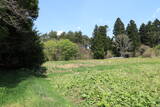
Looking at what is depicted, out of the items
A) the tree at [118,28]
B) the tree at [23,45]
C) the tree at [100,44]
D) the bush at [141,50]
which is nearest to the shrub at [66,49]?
the tree at [100,44]

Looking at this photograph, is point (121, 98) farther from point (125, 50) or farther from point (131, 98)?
point (125, 50)

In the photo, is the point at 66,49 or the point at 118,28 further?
the point at 118,28

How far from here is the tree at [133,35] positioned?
41844 mm

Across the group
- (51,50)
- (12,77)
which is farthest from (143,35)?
(12,77)

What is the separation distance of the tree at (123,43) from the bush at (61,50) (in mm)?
11392

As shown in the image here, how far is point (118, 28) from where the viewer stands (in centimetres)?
4528

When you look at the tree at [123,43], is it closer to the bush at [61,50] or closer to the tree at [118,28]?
the tree at [118,28]

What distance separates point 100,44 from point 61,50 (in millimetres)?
9274

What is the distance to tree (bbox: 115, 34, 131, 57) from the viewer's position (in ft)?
136

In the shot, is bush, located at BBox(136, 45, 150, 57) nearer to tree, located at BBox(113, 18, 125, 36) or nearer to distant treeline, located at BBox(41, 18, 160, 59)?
distant treeline, located at BBox(41, 18, 160, 59)

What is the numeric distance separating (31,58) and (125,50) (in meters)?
33.2

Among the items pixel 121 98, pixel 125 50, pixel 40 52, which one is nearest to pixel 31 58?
pixel 40 52

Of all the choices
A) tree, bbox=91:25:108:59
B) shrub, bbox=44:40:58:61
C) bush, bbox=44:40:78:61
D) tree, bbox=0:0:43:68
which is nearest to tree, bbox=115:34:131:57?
tree, bbox=91:25:108:59

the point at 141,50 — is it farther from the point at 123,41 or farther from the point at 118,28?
the point at 118,28
